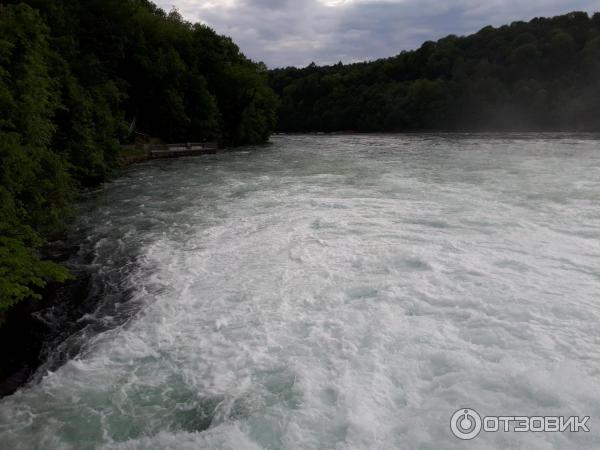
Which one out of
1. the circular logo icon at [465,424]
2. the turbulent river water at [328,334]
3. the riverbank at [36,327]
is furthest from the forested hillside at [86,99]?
the circular logo icon at [465,424]

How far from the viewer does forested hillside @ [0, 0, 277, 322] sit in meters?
7.26

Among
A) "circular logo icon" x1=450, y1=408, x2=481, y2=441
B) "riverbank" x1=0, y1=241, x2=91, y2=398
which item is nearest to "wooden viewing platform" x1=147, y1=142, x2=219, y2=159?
"riverbank" x1=0, y1=241, x2=91, y2=398

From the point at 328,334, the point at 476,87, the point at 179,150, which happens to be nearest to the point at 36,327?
the point at 328,334

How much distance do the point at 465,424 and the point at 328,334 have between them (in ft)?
7.14

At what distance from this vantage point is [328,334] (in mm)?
6129

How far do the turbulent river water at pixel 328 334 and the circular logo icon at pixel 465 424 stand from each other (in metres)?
0.07

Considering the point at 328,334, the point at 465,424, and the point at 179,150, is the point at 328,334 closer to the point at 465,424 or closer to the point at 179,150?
the point at 465,424

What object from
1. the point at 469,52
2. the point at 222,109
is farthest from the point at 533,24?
the point at 222,109

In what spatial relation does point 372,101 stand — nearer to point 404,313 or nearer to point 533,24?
point 533,24

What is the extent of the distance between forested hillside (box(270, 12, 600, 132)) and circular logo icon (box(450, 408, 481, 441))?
73.0 m

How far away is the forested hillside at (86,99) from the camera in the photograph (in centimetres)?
726

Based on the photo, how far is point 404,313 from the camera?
6.61 metres

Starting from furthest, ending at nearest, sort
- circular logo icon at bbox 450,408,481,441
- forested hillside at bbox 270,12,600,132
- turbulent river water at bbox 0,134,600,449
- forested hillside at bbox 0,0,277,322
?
forested hillside at bbox 270,12,600,132
forested hillside at bbox 0,0,277,322
turbulent river water at bbox 0,134,600,449
circular logo icon at bbox 450,408,481,441

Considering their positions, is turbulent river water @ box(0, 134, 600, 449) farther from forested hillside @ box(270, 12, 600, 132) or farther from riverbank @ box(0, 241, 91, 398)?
forested hillside @ box(270, 12, 600, 132)
